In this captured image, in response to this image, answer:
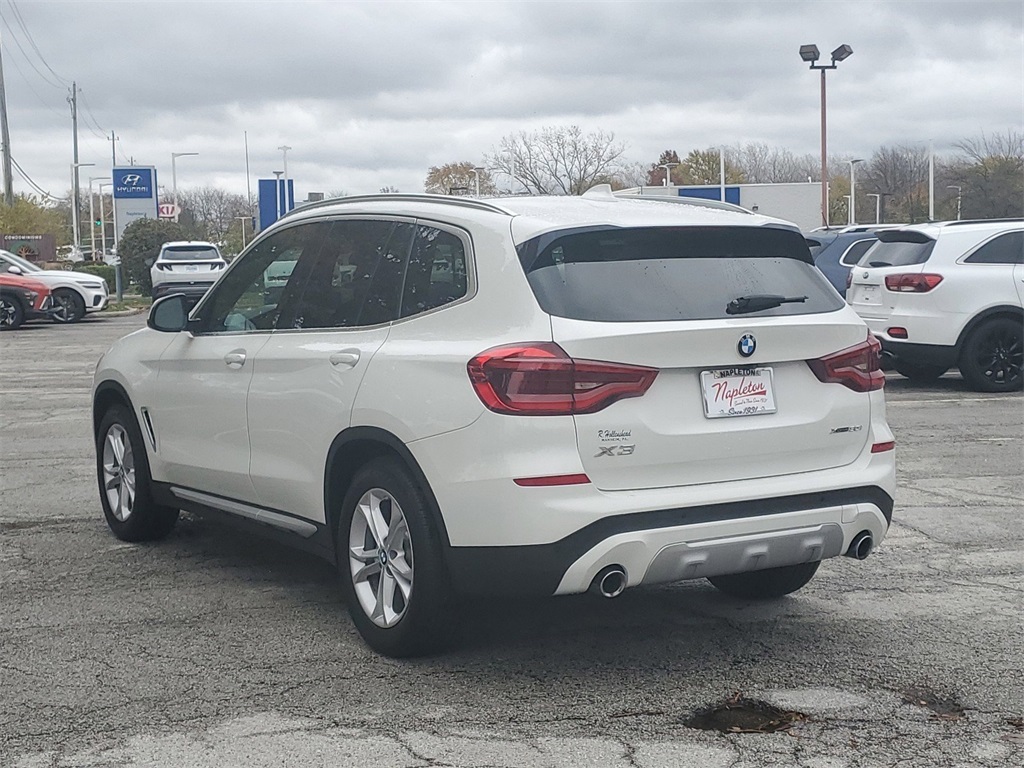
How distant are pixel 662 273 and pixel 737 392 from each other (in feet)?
1.67

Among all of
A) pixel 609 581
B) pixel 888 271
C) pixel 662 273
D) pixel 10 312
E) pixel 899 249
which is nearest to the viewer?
pixel 609 581

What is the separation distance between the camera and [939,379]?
15.2m

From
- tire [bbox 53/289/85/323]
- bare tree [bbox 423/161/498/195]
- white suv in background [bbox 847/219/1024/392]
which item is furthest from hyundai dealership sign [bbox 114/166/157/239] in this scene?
white suv in background [bbox 847/219/1024/392]

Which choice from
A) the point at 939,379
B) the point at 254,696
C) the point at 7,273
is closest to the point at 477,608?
the point at 254,696

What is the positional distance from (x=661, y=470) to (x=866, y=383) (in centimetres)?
104

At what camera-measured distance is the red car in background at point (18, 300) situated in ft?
89.3

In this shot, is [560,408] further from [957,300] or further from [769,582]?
[957,300]

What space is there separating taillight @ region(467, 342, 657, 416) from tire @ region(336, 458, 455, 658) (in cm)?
54

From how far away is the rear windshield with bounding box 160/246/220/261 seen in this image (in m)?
36.9

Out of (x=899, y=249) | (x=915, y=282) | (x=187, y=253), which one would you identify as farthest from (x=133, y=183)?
(x=915, y=282)

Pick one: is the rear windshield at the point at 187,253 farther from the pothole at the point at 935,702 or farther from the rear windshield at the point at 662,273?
the pothole at the point at 935,702

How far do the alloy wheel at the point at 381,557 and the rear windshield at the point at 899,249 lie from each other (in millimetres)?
9560

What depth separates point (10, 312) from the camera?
89.5 feet

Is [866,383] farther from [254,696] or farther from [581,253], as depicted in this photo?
[254,696]
